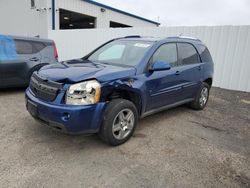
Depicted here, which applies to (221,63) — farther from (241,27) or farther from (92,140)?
(92,140)

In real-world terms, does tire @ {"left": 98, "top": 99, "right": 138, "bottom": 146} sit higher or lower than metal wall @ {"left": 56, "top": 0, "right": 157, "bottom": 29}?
lower

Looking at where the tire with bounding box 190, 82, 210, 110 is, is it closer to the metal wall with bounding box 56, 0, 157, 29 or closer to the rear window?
the rear window

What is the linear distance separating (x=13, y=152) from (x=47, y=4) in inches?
544

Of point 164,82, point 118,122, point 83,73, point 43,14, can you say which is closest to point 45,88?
point 83,73

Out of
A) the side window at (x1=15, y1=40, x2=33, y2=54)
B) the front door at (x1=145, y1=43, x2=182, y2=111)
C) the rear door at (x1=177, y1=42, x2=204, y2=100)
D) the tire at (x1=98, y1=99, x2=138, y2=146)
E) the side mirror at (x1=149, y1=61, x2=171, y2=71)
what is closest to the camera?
the tire at (x1=98, y1=99, x2=138, y2=146)

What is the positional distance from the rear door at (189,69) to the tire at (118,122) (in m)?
1.57

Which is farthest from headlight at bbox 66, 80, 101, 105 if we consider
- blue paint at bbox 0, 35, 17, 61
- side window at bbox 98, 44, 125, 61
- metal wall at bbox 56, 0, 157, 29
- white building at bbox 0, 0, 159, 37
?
metal wall at bbox 56, 0, 157, 29

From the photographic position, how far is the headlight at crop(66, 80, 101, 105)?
2.99m

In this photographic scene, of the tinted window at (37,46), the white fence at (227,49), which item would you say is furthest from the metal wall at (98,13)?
the tinted window at (37,46)

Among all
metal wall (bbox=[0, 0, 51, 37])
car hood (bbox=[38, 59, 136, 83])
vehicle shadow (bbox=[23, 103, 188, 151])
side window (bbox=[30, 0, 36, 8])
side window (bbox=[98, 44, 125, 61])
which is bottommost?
vehicle shadow (bbox=[23, 103, 188, 151])

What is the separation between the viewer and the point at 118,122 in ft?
11.3

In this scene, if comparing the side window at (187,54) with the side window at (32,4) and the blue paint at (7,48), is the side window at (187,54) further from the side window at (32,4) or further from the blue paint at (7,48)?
the side window at (32,4)

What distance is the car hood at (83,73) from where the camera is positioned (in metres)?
3.12

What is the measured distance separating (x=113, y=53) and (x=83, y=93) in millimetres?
1714
